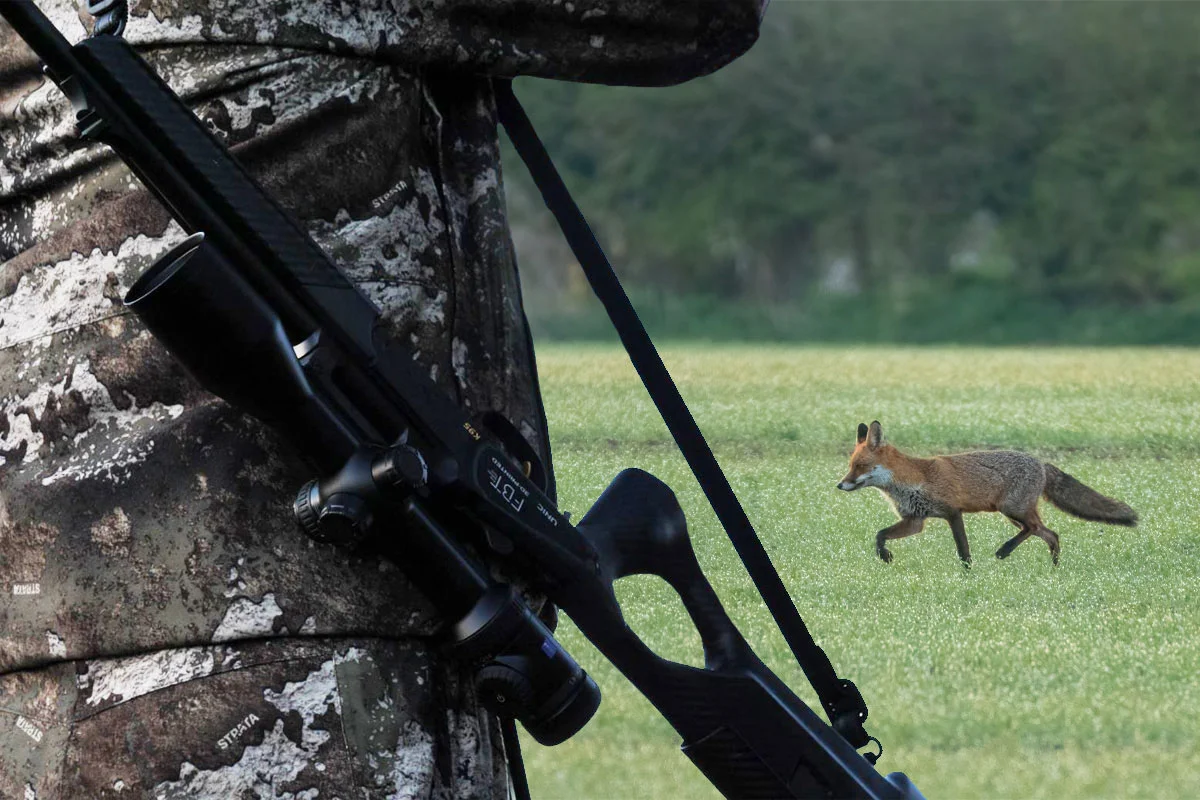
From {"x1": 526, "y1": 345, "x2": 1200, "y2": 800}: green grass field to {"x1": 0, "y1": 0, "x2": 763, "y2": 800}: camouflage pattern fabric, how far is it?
0.60m

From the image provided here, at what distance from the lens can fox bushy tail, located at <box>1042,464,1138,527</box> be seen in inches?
71.8

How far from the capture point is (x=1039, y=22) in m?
2.71

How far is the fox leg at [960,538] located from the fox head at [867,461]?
0.10 meters

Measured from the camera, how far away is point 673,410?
117cm

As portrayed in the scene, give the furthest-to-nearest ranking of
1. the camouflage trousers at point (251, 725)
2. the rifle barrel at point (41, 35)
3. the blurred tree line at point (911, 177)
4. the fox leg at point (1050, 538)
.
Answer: the blurred tree line at point (911, 177) < the fox leg at point (1050, 538) < the camouflage trousers at point (251, 725) < the rifle barrel at point (41, 35)

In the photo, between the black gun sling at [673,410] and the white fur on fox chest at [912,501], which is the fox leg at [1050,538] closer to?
the white fur on fox chest at [912,501]

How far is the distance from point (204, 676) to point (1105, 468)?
129 cm

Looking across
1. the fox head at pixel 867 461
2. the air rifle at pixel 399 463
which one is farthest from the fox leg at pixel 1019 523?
the air rifle at pixel 399 463

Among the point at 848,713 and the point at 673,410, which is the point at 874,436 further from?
the point at 673,410

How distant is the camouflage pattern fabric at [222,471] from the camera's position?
3.11ft

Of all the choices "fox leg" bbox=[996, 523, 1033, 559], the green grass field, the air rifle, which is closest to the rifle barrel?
the air rifle

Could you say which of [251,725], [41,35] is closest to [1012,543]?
[251,725]

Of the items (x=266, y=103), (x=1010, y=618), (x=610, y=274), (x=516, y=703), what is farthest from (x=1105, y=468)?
(x=266, y=103)

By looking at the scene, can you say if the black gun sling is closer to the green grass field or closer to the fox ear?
the green grass field
